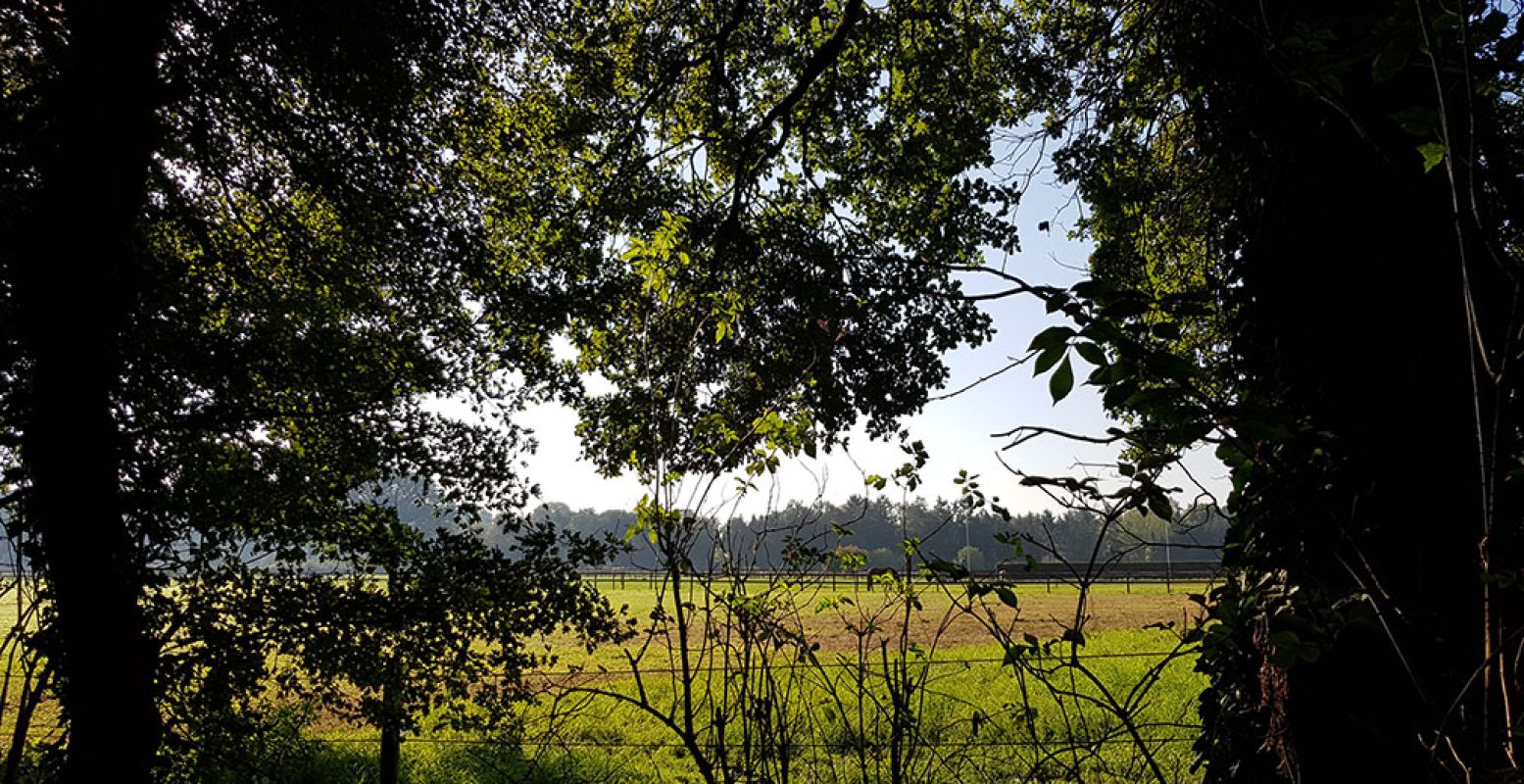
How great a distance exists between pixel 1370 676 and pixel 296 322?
656 cm

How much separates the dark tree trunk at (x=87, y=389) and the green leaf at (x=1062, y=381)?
14.2ft

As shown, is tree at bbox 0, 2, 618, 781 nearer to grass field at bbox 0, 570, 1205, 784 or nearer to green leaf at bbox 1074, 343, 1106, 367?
grass field at bbox 0, 570, 1205, 784

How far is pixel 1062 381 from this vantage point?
125 cm

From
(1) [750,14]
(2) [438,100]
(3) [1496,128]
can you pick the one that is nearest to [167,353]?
(2) [438,100]

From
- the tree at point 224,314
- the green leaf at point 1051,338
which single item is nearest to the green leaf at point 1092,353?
the green leaf at point 1051,338

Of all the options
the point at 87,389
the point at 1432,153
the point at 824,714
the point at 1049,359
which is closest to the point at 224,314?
the point at 87,389

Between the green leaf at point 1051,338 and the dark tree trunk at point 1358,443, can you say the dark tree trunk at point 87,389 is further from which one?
the dark tree trunk at point 1358,443

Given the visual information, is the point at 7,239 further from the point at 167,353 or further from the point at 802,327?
the point at 802,327

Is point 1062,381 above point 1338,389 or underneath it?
underneath

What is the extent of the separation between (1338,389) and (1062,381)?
6.13ft

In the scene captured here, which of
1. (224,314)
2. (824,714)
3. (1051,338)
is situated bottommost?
(824,714)

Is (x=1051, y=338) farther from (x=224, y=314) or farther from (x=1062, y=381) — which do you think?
(x=224, y=314)

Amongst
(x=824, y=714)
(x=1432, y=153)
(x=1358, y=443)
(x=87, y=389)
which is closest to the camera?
(x=1432, y=153)

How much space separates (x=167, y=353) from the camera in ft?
15.4
